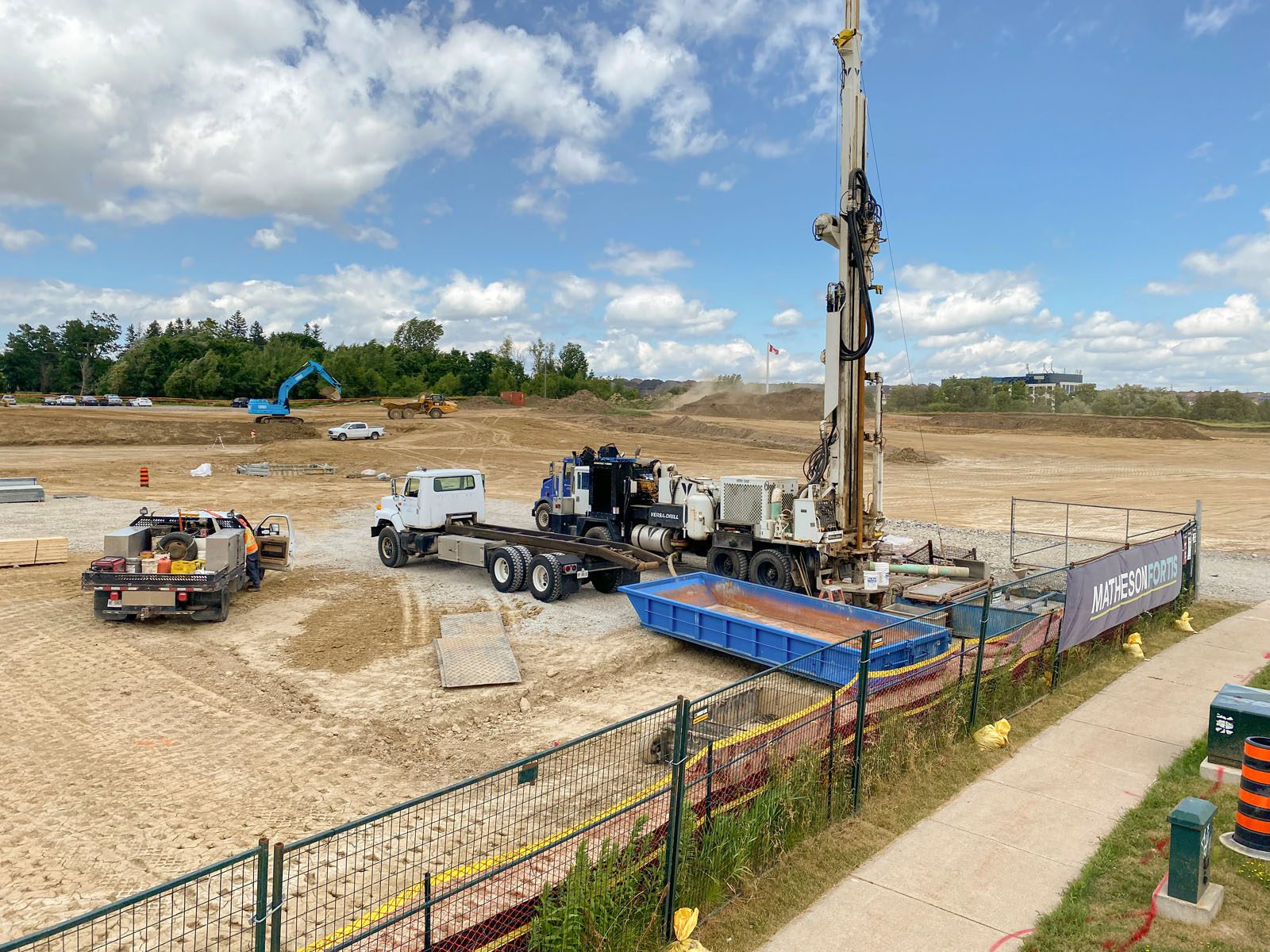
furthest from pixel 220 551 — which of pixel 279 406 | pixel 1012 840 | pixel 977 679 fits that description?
pixel 279 406

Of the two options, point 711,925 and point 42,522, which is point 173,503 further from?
point 711,925

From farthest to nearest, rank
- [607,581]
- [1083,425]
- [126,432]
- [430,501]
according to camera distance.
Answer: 1. [1083,425]
2. [126,432]
3. [430,501]
4. [607,581]

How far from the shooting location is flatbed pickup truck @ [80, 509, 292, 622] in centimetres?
1384

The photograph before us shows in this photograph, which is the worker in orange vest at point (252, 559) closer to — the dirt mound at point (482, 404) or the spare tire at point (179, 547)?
the spare tire at point (179, 547)

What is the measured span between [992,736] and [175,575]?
1251 cm

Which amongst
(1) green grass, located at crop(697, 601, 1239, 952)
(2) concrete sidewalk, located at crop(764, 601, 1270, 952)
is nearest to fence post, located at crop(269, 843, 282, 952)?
(1) green grass, located at crop(697, 601, 1239, 952)

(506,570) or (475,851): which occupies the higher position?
(506,570)

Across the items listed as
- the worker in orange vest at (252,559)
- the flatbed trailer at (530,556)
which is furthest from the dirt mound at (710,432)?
the worker in orange vest at (252,559)

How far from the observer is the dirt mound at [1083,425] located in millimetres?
72562

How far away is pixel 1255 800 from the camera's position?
6891 millimetres

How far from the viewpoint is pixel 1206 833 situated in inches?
244

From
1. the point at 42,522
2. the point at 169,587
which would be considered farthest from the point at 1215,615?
the point at 42,522

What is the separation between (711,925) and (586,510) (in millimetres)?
15090

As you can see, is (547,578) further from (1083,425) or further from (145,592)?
(1083,425)
